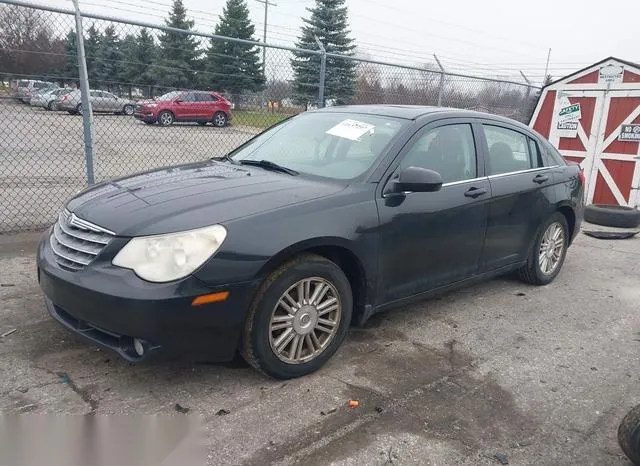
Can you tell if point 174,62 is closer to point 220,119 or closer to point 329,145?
point 220,119

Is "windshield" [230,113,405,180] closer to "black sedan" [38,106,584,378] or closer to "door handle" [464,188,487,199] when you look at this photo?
"black sedan" [38,106,584,378]

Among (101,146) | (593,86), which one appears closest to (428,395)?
(593,86)

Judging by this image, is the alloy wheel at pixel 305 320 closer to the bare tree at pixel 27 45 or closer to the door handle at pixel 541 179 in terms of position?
the door handle at pixel 541 179

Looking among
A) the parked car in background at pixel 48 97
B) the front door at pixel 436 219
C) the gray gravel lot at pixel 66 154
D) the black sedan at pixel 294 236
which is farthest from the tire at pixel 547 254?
the parked car in background at pixel 48 97

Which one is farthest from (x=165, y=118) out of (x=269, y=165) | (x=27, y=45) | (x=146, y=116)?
(x=269, y=165)

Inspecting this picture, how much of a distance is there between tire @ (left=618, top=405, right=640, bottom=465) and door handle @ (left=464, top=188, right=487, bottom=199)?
1900mm

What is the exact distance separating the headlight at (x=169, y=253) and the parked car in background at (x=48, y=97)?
4.76m

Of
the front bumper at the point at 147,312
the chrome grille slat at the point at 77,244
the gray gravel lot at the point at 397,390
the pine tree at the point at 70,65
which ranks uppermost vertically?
the pine tree at the point at 70,65

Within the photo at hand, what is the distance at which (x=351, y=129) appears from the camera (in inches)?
157

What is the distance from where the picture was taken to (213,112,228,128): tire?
378 inches

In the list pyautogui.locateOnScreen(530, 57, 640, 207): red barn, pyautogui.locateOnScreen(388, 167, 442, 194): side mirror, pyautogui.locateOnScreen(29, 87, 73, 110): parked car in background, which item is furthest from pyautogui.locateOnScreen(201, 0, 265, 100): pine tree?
pyautogui.locateOnScreen(530, 57, 640, 207): red barn

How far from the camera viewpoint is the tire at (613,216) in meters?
8.16

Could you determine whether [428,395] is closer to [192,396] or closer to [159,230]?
[192,396]

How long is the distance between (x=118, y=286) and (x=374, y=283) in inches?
62.2
